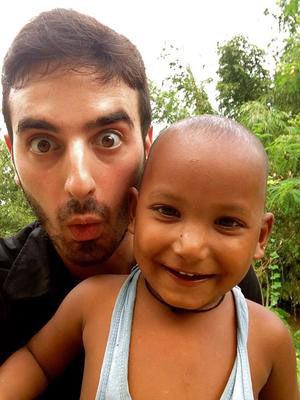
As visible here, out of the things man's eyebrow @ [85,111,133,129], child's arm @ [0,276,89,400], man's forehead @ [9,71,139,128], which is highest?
man's forehead @ [9,71,139,128]

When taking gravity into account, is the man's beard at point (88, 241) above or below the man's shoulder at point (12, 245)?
above

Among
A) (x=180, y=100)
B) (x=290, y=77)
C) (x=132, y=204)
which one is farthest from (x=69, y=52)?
(x=180, y=100)

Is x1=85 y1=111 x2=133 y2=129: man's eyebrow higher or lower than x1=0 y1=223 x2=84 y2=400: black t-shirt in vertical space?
higher

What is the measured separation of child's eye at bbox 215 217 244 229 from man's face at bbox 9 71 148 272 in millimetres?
431

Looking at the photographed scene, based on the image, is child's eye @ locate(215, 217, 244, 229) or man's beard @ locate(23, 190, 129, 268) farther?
man's beard @ locate(23, 190, 129, 268)

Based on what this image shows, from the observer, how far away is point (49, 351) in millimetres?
1452

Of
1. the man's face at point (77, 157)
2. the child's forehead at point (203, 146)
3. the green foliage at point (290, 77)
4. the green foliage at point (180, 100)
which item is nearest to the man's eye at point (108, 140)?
the man's face at point (77, 157)

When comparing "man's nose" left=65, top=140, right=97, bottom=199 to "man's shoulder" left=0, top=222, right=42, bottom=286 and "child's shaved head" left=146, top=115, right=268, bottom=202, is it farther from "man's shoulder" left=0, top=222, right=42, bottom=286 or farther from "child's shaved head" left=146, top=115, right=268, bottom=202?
"man's shoulder" left=0, top=222, right=42, bottom=286

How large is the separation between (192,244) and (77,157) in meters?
0.54

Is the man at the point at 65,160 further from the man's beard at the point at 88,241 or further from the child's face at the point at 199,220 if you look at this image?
the child's face at the point at 199,220

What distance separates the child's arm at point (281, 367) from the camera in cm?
139

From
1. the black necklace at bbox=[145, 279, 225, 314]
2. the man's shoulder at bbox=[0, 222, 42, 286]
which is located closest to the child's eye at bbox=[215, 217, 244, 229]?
the black necklace at bbox=[145, 279, 225, 314]

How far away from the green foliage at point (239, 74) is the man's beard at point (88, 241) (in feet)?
32.3

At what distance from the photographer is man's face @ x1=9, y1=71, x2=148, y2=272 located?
5.02ft
